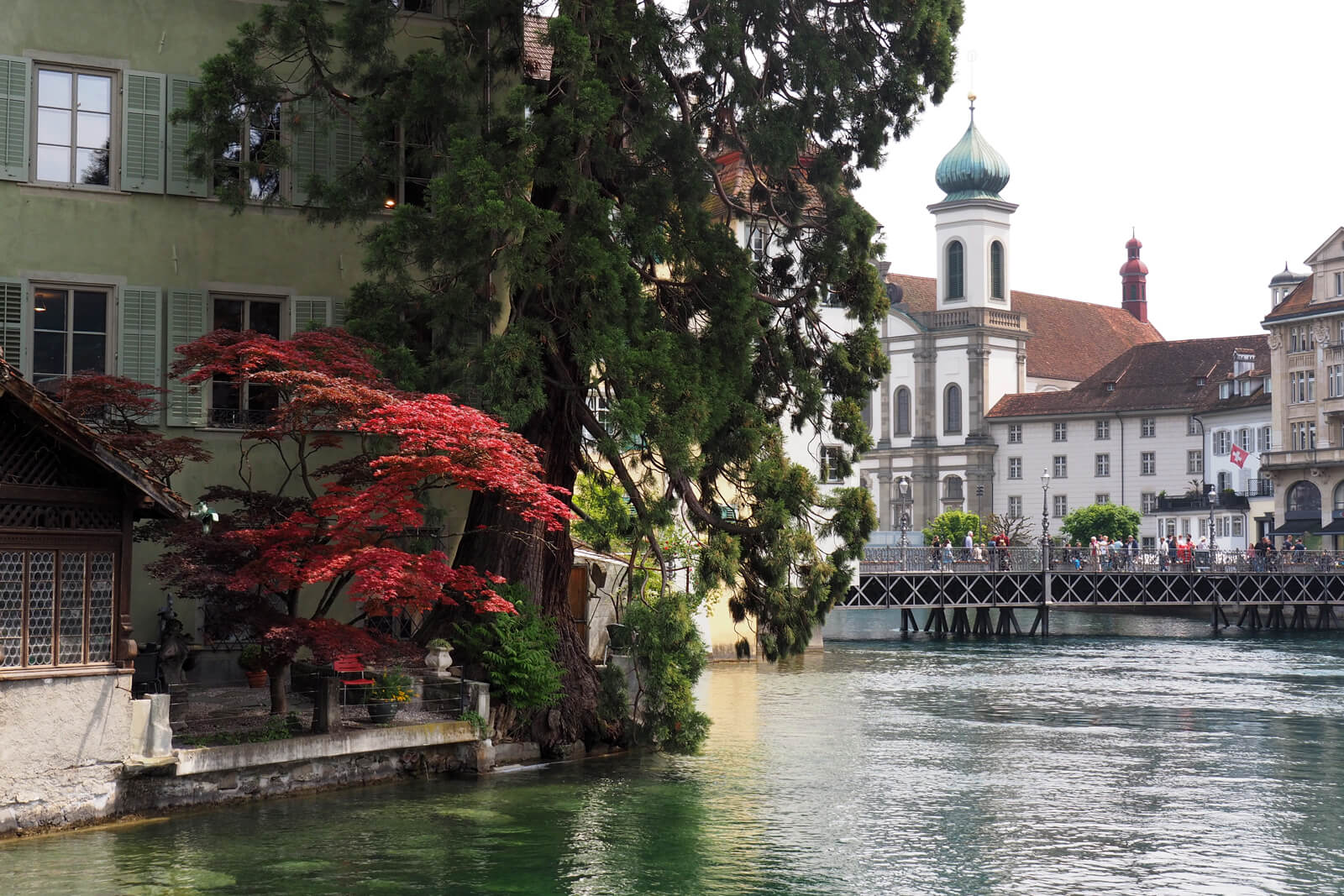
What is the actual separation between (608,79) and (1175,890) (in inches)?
468

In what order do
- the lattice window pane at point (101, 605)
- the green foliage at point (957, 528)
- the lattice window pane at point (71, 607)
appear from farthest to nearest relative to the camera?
the green foliage at point (957, 528) < the lattice window pane at point (101, 605) < the lattice window pane at point (71, 607)

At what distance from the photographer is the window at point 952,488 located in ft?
336

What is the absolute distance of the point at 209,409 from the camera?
74.1 ft

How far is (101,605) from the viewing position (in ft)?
53.3

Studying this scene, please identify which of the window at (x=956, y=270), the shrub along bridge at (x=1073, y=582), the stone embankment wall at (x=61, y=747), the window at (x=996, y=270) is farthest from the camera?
the window at (x=956, y=270)

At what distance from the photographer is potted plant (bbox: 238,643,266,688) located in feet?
66.8

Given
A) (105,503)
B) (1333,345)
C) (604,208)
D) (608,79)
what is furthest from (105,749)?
(1333,345)

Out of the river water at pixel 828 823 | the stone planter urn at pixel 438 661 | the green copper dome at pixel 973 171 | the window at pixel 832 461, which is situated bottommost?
the river water at pixel 828 823

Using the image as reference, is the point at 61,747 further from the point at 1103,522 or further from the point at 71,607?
the point at 1103,522

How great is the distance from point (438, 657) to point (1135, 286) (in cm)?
12335

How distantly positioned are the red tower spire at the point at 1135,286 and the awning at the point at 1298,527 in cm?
5957

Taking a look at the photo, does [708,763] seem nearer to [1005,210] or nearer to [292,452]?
[292,452]

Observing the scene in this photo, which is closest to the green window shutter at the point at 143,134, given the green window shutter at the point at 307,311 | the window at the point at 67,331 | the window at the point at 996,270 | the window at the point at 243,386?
the window at the point at 67,331

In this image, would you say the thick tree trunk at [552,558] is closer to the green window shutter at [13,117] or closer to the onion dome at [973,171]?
the green window shutter at [13,117]
